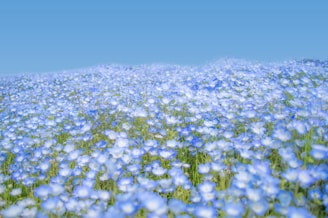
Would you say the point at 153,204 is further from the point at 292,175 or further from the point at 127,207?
the point at 292,175

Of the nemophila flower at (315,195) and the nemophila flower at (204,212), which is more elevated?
the nemophila flower at (315,195)

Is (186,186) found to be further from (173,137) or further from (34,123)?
(34,123)

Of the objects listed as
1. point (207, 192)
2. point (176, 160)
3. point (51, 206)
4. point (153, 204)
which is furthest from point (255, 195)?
point (176, 160)

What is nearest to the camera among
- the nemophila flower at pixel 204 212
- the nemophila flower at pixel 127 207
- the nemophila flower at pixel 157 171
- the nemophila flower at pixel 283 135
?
the nemophila flower at pixel 127 207

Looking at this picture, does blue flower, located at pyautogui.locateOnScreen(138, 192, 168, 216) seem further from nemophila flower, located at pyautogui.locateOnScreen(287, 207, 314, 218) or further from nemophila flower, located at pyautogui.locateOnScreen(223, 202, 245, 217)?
nemophila flower, located at pyautogui.locateOnScreen(287, 207, 314, 218)

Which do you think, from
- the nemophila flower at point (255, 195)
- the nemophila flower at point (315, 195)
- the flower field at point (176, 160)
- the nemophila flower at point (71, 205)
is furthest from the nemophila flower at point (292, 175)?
the nemophila flower at point (71, 205)

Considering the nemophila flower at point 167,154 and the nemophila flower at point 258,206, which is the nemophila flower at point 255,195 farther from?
the nemophila flower at point 167,154

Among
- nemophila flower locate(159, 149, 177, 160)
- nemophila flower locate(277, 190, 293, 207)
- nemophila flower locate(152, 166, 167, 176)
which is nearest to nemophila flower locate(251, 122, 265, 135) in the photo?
nemophila flower locate(159, 149, 177, 160)

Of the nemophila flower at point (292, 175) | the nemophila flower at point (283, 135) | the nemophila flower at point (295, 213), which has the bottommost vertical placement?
the nemophila flower at point (295, 213)
